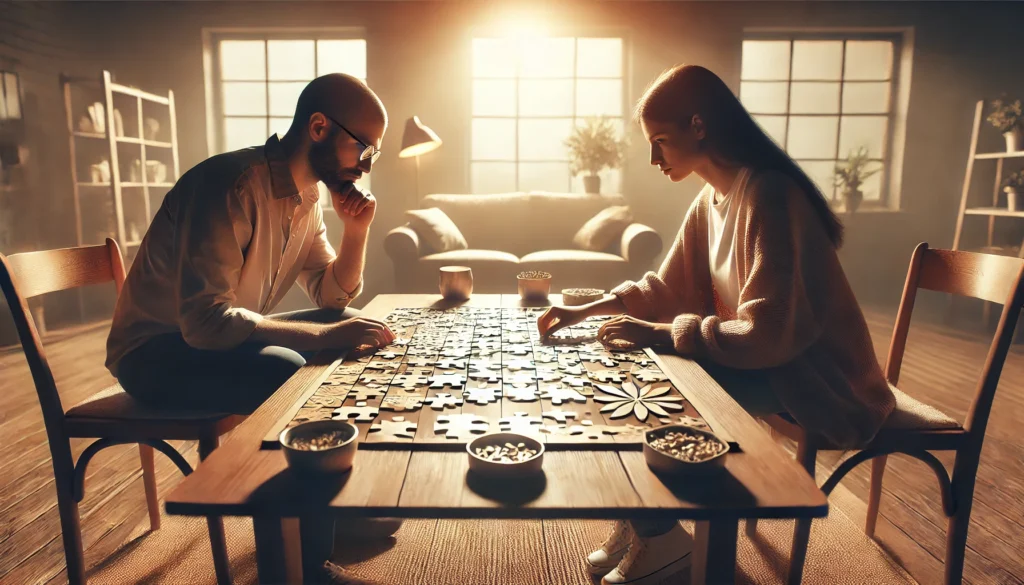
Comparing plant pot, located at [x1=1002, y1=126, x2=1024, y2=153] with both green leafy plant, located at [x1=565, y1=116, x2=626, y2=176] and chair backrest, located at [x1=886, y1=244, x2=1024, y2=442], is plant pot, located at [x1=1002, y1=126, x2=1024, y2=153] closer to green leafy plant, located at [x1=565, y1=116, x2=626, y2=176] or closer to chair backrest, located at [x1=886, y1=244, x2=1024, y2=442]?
green leafy plant, located at [x1=565, y1=116, x2=626, y2=176]

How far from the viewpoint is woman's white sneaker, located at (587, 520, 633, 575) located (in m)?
1.55

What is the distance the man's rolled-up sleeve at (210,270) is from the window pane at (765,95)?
5942 mm

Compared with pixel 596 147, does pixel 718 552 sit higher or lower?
lower

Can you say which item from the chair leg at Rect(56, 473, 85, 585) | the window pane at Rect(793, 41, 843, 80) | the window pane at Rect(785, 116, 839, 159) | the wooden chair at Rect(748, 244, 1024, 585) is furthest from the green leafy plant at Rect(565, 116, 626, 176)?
the chair leg at Rect(56, 473, 85, 585)

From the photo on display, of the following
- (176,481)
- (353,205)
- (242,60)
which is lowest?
(176,481)

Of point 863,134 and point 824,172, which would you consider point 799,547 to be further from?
point 863,134

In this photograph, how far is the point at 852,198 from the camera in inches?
239

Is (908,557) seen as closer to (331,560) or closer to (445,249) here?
(331,560)

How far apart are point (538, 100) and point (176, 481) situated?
502cm

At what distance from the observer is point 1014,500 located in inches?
82.0

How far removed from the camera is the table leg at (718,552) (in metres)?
0.82

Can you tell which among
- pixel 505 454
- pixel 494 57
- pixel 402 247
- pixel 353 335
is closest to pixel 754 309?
pixel 505 454

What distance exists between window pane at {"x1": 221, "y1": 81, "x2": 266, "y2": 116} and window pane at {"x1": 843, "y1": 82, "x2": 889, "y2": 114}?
5740 millimetres

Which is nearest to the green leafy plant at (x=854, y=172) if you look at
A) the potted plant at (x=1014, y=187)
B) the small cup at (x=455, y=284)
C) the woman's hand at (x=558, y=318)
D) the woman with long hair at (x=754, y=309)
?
the potted plant at (x=1014, y=187)
